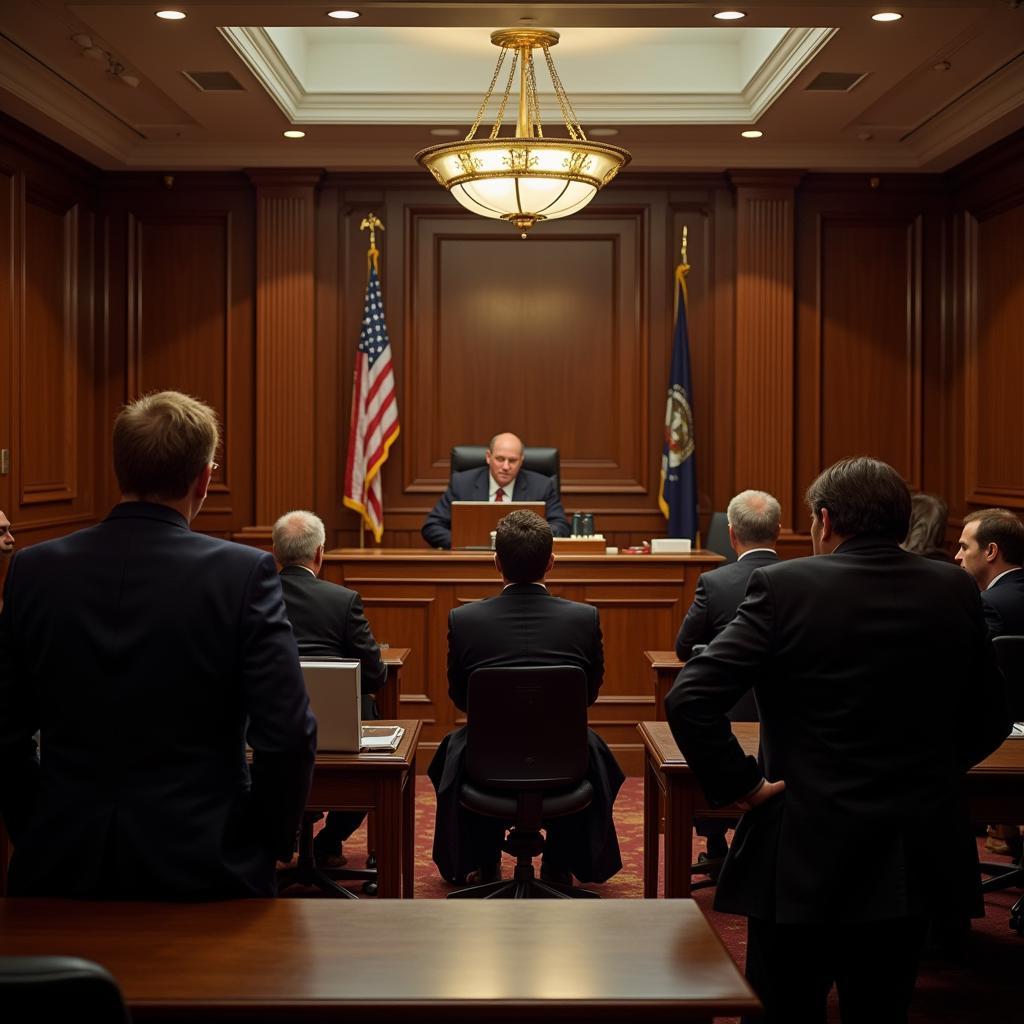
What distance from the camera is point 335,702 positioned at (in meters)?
3.55

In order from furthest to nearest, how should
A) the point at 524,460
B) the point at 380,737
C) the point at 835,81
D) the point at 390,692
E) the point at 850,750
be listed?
1. the point at 524,460
2. the point at 835,81
3. the point at 390,692
4. the point at 380,737
5. the point at 850,750

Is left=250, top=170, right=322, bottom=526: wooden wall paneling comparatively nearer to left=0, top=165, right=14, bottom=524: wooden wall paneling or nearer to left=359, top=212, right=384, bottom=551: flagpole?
left=359, top=212, right=384, bottom=551: flagpole

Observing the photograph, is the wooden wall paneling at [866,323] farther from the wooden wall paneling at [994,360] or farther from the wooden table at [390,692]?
the wooden table at [390,692]

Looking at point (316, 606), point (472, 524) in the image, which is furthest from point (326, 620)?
point (472, 524)

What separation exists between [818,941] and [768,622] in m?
0.64

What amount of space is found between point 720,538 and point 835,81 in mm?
2705

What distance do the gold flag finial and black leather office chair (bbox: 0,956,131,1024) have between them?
698cm

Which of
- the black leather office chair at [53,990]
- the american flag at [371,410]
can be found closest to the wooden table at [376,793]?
the black leather office chair at [53,990]

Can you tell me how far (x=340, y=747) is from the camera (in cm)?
364

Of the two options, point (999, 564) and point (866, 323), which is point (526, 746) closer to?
point (999, 564)

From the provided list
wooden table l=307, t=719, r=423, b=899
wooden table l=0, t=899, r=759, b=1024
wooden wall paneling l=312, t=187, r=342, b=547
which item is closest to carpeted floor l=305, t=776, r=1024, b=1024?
wooden table l=307, t=719, r=423, b=899

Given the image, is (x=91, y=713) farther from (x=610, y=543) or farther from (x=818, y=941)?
(x=610, y=543)

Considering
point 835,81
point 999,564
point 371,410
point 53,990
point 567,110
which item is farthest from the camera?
point 371,410

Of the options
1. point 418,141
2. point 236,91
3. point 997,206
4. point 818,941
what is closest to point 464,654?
point 818,941
